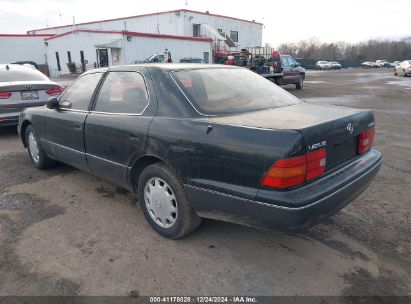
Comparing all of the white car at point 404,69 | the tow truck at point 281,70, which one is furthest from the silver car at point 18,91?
A: the white car at point 404,69

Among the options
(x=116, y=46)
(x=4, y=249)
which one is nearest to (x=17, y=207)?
(x=4, y=249)

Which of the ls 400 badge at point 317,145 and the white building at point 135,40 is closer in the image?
the ls 400 badge at point 317,145

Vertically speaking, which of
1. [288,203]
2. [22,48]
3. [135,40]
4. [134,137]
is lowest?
[288,203]

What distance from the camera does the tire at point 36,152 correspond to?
4.93m

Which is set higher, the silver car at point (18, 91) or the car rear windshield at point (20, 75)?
the car rear windshield at point (20, 75)

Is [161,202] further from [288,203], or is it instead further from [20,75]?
[20,75]

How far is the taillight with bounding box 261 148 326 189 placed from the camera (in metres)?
2.32

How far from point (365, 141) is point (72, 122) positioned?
3.15 m

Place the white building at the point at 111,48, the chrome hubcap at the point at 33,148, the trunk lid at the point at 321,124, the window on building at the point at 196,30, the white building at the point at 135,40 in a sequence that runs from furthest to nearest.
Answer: the window on building at the point at 196,30
the white building at the point at 135,40
the white building at the point at 111,48
the chrome hubcap at the point at 33,148
the trunk lid at the point at 321,124

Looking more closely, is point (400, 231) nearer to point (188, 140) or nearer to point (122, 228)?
point (188, 140)

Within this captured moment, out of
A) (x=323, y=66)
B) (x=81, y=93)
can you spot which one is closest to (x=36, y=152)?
(x=81, y=93)

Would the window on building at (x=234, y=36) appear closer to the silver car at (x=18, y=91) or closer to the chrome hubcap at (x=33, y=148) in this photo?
the silver car at (x=18, y=91)

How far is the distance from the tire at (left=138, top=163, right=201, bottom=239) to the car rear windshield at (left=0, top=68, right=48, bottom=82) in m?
5.47

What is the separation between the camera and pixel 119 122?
3379 mm
